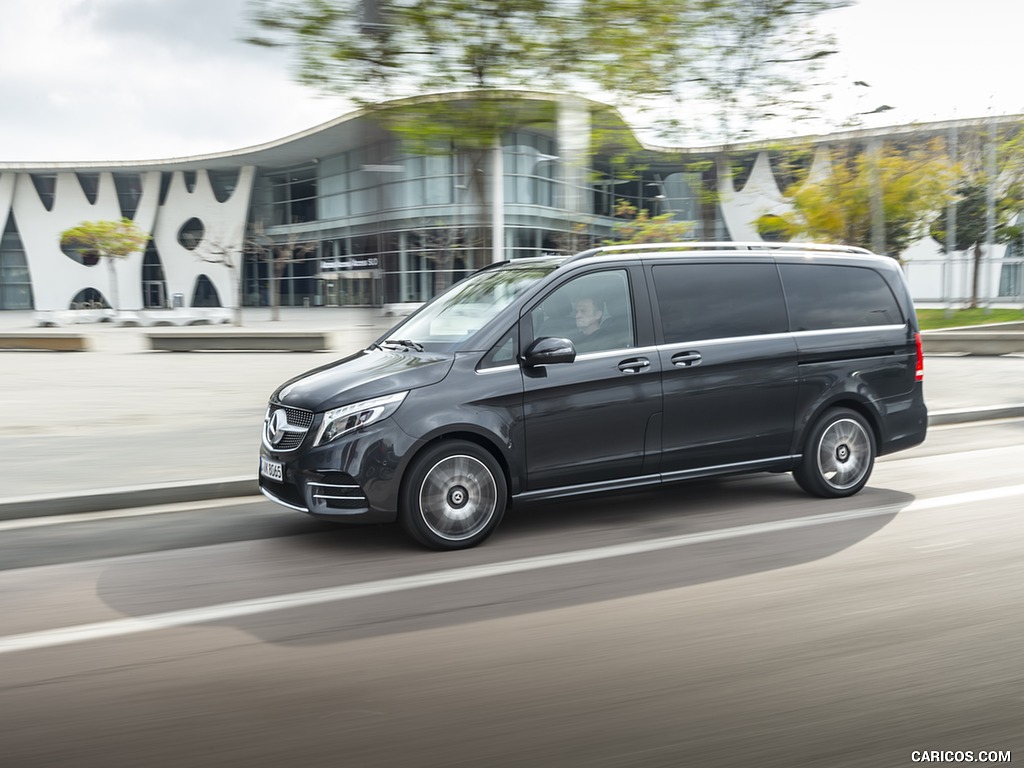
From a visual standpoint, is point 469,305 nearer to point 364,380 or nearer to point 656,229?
point 364,380

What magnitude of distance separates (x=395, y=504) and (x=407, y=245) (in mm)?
46233

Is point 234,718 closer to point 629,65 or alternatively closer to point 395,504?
point 395,504

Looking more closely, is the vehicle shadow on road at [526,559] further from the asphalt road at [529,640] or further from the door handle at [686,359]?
the door handle at [686,359]

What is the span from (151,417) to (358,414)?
719cm

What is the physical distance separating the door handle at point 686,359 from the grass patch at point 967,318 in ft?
93.3

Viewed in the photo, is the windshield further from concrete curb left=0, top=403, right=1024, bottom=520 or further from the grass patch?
the grass patch

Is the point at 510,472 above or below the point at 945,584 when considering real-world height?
above

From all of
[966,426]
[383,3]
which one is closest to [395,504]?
[383,3]

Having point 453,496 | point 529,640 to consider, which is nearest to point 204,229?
point 453,496

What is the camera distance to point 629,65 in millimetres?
10742

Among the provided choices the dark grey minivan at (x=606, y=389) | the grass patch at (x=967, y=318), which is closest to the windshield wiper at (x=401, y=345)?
the dark grey minivan at (x=606, y=389)

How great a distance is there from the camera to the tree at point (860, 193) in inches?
1094

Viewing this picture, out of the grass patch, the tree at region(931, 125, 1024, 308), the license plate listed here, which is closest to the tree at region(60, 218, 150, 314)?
the grass patch

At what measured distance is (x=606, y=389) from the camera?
6.03 meters
